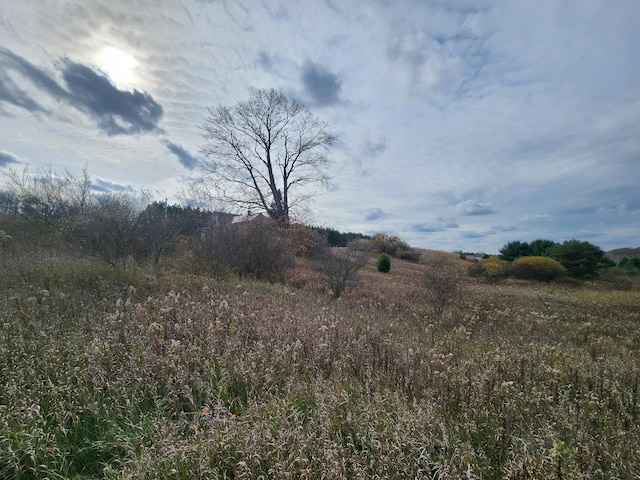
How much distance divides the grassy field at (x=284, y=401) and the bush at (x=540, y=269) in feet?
76.9

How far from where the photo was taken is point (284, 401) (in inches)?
101

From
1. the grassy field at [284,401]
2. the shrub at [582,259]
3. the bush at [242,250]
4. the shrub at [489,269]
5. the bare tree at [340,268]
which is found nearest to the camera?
the grassy field at [284,401]

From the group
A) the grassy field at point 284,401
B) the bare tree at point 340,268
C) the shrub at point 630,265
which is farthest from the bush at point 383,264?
the shrub at point 630,265

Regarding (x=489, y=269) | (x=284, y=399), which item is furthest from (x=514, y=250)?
(x=284, y=399)

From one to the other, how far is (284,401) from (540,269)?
2927cm

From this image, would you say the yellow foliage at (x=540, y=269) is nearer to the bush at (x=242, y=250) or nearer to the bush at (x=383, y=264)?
the bush at (x=383, y=264)

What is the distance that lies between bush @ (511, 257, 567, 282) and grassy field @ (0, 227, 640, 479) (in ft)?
76.9

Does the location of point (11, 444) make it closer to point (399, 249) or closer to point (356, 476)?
point (356, 476)

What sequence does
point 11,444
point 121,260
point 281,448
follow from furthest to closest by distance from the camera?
point 121,260, point 11,444, point 281,448

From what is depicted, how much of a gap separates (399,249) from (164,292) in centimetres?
3369

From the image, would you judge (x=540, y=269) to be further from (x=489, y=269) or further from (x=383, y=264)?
(x=383, y=264)

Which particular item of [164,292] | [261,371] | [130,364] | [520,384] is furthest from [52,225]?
[520,384]

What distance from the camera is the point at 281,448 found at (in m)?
1.97

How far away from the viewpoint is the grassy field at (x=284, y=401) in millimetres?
1971
